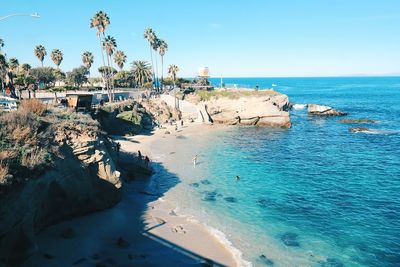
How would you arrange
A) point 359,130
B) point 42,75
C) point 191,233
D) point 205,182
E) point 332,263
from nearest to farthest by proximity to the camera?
point 332,263, point 191,233, point 205,182, point 359,130, point 42,75

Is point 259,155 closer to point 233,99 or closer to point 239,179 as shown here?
point 239,179

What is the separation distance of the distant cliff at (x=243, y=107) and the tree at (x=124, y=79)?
2817 centimetres

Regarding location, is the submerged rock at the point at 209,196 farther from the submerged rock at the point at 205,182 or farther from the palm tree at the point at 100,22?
the palm tree at the point at 100,22

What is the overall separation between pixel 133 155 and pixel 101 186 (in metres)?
15.3

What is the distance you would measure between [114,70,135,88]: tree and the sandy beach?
241 feet

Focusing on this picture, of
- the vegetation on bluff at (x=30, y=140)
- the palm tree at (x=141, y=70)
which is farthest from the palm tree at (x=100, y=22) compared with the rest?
the vegetation on bluff at (x=30, y=140)

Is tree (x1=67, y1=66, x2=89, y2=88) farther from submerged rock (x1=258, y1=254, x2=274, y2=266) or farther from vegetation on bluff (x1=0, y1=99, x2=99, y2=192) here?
submerged rock (x1=258, y1=254, x2=274, y2=266)

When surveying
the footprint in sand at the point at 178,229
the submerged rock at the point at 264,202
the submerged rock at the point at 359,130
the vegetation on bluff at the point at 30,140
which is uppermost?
the vegetation on bluff at the point at 30,140

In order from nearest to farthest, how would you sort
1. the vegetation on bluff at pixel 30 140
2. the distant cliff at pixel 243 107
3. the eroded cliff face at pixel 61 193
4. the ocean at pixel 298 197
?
1. the eroded cliff face at pixel 61 193
2. the vegetation on bluff at pixel 30 140
3. the ocean at pixel 298 197
4. the distant cliff at pixel 243 107

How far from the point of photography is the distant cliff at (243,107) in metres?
67.7

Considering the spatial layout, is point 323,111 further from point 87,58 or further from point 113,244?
point 113,244

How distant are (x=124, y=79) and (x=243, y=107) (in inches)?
1723

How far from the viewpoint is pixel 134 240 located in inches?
859

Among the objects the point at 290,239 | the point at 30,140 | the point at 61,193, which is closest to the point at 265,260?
the point at 290,239
